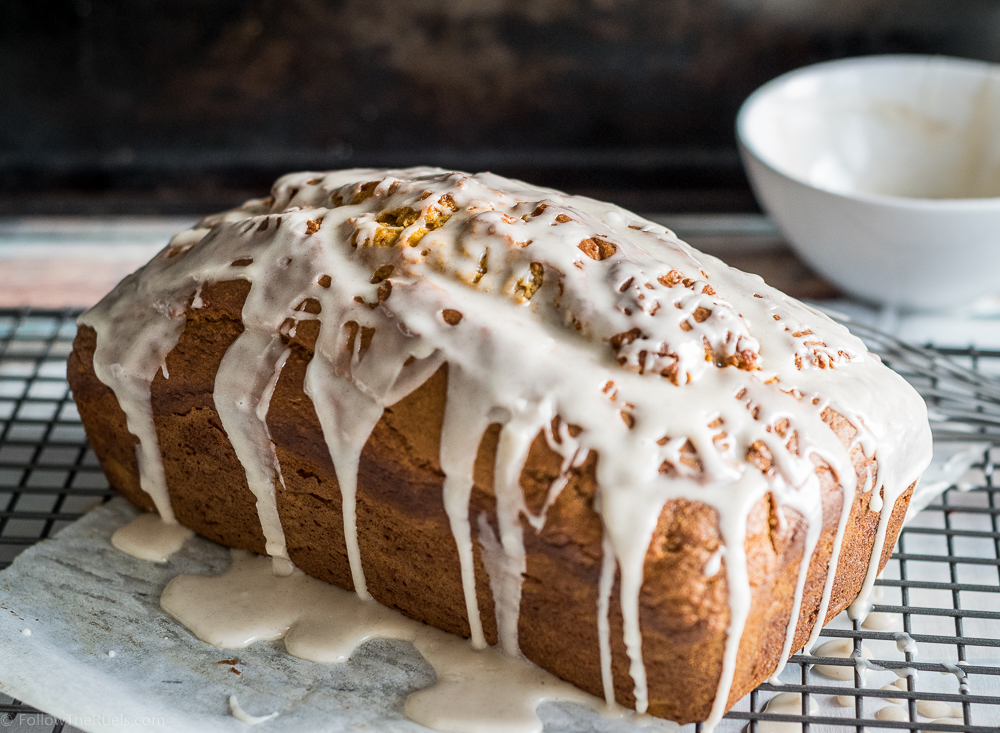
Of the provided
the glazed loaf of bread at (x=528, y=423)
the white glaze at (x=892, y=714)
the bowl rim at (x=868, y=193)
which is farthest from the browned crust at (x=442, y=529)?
the bowl rim at (x=868, y=193)

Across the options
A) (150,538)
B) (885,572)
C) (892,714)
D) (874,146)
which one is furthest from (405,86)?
(892,714)

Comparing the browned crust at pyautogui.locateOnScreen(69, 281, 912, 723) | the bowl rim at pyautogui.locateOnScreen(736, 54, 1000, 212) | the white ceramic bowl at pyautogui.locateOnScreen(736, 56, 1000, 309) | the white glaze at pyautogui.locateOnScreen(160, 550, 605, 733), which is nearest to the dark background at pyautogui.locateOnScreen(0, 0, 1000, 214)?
the bowl rim at pyautogui.locateOnScreen(736, 54, 1000, 212)

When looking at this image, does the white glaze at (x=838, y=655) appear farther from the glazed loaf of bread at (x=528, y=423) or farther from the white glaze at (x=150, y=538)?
the white glaze at (x=150, y=538)

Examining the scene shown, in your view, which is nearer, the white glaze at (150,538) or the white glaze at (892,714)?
the white glaze at (892,714)

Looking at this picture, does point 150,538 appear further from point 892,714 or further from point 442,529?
point 892,714

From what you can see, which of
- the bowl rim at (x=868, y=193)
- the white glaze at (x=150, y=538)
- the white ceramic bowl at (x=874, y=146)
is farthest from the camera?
the white ceramic bowl at (x=874, y=146)

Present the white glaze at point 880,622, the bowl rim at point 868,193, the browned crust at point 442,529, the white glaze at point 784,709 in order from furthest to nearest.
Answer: the bowl rim at point 868,193 < the white glaze at point 880,622 < the white glaze at point 784,709 < the browned crust at point 442,529

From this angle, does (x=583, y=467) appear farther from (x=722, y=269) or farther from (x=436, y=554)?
(x=722, y=269)
